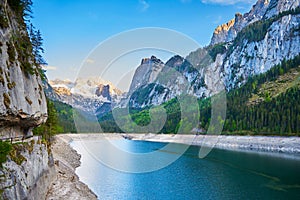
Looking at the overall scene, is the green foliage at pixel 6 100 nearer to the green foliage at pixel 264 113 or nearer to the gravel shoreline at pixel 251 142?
the gravel shoreline at pixel 251 142

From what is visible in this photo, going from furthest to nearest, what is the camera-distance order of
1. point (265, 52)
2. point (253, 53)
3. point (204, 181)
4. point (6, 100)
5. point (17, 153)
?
point (253, 53), point (265, 52), point (204, 181), point (17, 153), point (6, 100)

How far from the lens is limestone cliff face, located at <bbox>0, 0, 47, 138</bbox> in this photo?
1458cm

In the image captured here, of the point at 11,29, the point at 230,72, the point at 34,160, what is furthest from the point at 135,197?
the point at 230,72

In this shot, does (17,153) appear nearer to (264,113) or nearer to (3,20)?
(3,20)

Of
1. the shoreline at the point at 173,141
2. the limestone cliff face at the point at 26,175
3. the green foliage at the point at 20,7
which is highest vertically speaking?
the green foliage at the point at 20,7

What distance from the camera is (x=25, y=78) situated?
19.2 meters

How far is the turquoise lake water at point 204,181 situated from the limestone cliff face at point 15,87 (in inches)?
446

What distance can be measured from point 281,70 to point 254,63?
119 ft

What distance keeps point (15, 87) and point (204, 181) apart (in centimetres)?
2424

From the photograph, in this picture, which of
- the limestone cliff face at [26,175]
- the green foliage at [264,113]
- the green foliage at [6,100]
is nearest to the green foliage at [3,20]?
the green foliage at [6,100]

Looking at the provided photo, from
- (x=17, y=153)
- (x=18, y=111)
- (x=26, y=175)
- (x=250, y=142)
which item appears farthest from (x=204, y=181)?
(x=250, y=142)

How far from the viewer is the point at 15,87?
16.1m

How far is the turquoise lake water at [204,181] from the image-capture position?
26438 millimetres

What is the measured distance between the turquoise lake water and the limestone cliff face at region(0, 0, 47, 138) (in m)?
Answer: 11.3
